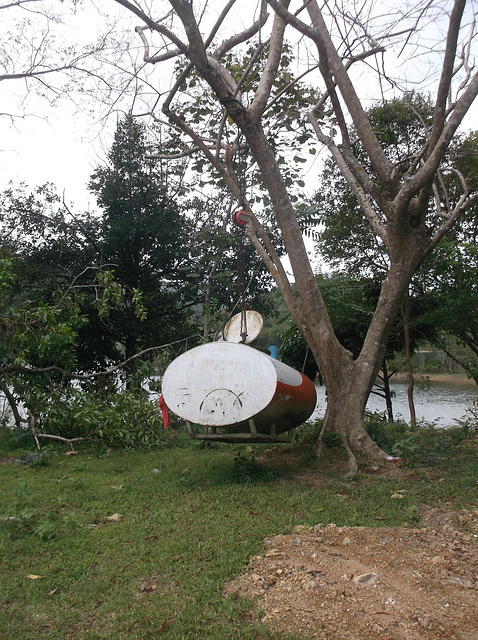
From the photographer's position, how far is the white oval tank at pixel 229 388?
5.07 meters

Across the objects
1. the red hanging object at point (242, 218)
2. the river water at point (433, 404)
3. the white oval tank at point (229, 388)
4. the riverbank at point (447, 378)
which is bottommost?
the river water at point (433, 404)

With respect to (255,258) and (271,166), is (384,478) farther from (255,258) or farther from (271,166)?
(255,258)

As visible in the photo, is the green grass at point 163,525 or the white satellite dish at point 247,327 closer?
the green grass at point 163,525

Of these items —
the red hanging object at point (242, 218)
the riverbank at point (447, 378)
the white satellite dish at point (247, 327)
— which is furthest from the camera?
the riverbank at point (447, 378)

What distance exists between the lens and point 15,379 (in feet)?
26.1

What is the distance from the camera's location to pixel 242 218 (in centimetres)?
686

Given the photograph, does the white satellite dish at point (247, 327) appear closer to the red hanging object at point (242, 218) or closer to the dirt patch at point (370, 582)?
the red hanging object at point (242, 218)

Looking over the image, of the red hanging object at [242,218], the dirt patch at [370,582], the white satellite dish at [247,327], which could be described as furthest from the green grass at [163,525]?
the red hanging object at [242,218]

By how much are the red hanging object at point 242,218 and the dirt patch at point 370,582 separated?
4.16 m

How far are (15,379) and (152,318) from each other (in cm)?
434

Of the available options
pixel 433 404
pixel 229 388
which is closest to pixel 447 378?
pixel 433 404

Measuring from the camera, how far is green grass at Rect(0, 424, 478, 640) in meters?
2.80

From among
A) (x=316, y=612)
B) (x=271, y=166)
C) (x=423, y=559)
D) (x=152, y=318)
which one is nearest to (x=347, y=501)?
(x=423, y=559)

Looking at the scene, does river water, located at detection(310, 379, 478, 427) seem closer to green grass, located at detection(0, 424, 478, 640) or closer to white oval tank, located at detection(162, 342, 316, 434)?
green grass, located at detection(0, 424, 478, 640)
